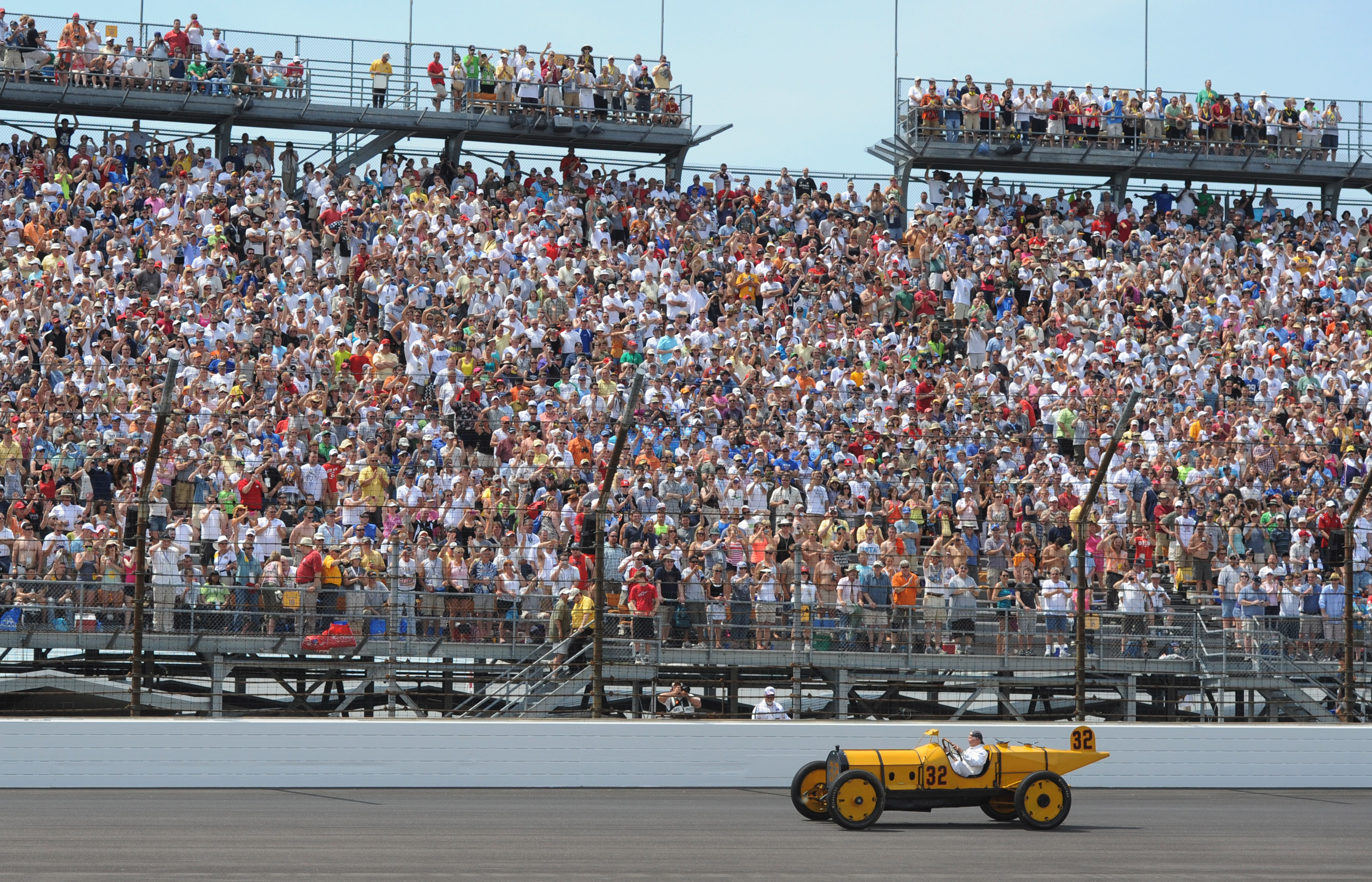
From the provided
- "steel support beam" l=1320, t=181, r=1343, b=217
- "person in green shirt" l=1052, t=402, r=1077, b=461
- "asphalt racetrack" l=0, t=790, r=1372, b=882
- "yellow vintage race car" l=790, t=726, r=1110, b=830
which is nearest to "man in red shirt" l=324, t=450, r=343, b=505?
"asphalt racetrack" l=0, t=790, r=1372, b=882

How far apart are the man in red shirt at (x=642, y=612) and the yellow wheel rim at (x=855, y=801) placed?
3594 mm

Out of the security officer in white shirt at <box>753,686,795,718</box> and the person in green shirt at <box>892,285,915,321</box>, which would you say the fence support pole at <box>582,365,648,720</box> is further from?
the person in green shirt at <box>892,285,915,321</box>

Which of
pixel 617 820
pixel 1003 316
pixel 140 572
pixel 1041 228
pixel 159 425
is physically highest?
pixel 1041 228

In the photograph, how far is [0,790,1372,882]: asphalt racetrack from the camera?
9.59m

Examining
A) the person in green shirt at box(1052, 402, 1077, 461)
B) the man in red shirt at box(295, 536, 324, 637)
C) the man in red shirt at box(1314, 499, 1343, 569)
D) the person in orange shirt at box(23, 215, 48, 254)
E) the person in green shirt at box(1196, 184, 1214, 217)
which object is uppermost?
the person in green shirt at box(1196, 184, 1214, 217)

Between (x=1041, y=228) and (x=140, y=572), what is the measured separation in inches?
760

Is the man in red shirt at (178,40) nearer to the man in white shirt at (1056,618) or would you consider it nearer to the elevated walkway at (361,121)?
the elevated walkway at (361,121)

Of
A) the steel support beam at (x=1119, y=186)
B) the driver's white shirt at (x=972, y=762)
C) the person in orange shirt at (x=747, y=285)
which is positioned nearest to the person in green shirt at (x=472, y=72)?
the person in orange shirt at (x=747, y=285)

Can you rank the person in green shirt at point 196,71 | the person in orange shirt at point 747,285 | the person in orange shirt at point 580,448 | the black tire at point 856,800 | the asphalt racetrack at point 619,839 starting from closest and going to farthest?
the asphalt racetrack at point 619,839
the black tire at point 856,800
the person in orange shirt at point 580,448
the person in orange shirt at point 747,285
the person in green shirt at point 196,71

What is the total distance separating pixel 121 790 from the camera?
12594 mm

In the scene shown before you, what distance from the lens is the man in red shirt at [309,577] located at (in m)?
14.4

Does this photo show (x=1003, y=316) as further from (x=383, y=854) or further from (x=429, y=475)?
(x=383, y=854)

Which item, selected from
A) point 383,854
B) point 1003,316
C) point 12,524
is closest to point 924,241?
point 1003,316

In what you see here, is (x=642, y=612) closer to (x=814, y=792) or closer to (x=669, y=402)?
(x=814, y=792)
